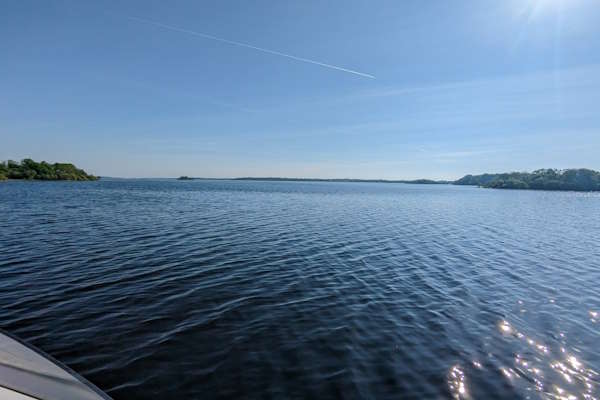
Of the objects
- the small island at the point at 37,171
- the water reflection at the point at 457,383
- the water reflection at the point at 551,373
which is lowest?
the water reflection at the point at 551,373

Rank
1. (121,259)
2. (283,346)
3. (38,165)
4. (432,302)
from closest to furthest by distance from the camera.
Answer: (283,346)
(432,302)
(121,259)
(38,165)

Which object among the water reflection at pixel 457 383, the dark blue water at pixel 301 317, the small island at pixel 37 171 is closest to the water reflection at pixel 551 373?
the dark blue water at pixel 301 317

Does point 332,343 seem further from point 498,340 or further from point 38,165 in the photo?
point 38,165

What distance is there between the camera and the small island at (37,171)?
146m

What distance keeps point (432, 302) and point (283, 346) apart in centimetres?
765

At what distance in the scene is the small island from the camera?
5758 inches

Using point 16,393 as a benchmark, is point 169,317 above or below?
below

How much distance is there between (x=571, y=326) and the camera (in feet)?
34.8

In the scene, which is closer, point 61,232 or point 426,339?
point 426,339

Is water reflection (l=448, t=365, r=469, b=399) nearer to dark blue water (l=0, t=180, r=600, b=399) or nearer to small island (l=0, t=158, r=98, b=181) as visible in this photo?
dark blue water (l=0, t=180, r=600, b=399)

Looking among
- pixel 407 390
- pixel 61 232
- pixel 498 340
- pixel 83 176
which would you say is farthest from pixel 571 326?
pixel 83 176

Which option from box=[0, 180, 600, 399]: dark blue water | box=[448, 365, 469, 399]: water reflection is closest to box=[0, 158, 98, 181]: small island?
box=[0, 180, 600, 399]: dark blue water

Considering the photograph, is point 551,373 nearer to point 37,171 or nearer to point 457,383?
point 457,383

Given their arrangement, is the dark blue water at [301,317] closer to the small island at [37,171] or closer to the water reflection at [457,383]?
the water reflection at [457,383]
